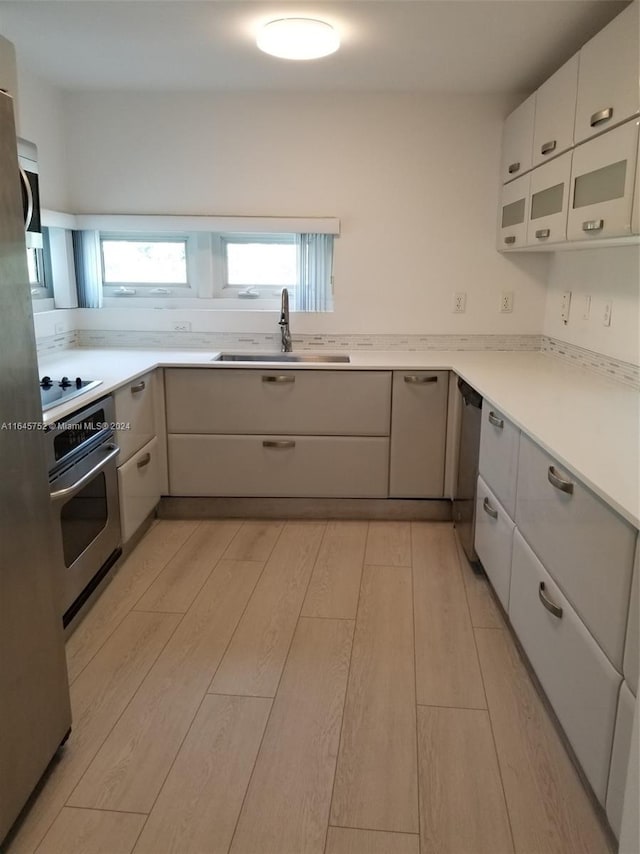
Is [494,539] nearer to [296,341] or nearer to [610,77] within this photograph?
[610,77]

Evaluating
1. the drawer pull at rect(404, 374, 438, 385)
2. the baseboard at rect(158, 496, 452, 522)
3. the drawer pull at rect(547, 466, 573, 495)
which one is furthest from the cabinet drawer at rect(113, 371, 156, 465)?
the drawer pull at rect(547, 466, 573, 495)

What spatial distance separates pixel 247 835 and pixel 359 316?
9.05ft

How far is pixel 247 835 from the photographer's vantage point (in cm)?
149

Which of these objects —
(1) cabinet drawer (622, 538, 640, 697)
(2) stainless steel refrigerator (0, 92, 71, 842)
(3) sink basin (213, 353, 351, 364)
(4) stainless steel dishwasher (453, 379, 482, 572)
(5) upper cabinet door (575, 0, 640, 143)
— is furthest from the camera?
(3) sink basin (213, 353, 351, 364)

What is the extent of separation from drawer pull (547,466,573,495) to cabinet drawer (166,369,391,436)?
5.03 ft

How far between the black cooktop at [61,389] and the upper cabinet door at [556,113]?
82.3 inches

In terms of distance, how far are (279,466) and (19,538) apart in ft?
6.41

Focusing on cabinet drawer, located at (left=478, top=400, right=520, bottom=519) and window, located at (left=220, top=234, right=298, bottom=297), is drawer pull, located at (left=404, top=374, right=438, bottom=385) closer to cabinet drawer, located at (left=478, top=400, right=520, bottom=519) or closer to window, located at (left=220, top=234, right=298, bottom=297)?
cabinet drawer, located at (left=478, top=400, right=520, bottom=519)

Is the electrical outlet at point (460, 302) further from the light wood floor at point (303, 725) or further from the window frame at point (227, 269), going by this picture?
the light wood floor at point (303, 725)

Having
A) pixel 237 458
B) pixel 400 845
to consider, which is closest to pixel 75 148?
pixel 237 458

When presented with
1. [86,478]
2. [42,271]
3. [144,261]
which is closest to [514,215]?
[144,261]

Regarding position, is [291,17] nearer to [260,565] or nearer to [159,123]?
[159,123]

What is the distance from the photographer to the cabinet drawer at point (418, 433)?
3.21 meters

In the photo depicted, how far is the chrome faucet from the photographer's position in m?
3.55
